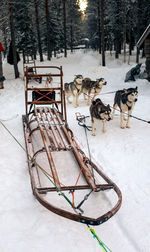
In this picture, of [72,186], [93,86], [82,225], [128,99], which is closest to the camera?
[82,225]

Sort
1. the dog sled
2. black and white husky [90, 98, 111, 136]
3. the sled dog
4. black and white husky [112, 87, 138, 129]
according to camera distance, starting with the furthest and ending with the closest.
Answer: the sled dog
black and white husky [112, 87, 138, 129]
black and white husky [90, 98, 111, 136]
the dog sled

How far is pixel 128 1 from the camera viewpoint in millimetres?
23047

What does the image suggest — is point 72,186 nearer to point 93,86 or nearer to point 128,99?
point 128,99

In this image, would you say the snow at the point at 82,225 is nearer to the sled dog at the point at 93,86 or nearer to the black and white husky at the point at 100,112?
the black and white husky at the point at 100,112

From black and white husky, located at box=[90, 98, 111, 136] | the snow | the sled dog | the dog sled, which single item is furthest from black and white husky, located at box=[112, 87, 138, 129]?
the sled dog

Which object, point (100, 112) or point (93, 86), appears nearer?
point (100, 112)

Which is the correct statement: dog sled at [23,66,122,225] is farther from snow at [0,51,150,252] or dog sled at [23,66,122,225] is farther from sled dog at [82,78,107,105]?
sled dog at [82,78,107,105]

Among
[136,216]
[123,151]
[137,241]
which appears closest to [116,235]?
[137,241]

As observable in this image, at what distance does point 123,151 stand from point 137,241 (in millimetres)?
2816

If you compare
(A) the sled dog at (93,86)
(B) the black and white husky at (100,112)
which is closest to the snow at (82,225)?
(B) the black and white husky at (100,112)

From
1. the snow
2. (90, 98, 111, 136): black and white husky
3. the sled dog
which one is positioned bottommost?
the snow

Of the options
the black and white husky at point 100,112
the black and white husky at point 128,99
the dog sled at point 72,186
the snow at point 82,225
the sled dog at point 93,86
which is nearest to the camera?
the snow at point 82,225

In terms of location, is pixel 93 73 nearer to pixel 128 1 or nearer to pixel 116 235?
→ pixel 128 1

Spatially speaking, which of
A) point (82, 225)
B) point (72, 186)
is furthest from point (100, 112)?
point (82, 225)
